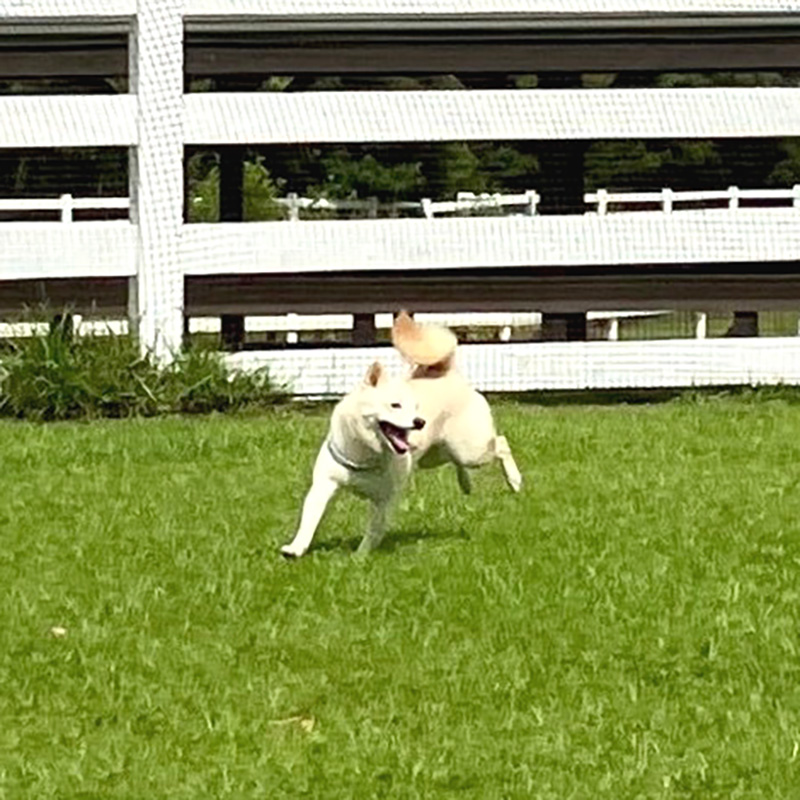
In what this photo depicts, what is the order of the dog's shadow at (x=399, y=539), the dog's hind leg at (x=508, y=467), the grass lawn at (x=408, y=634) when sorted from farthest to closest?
the dog's hind leg at (x=508, y=467)
the dog's shadow at (x=399, y=539)
the grass lawn at (x=408, y=634)

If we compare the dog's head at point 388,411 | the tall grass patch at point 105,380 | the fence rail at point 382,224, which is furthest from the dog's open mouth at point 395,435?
the fence rail at point 382,224

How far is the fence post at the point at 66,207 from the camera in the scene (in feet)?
42.1

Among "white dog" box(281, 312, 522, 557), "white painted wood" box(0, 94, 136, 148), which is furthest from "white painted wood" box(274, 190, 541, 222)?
"white dog" box(281, 312, 522, 557)

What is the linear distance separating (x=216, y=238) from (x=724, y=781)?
23.7 ft

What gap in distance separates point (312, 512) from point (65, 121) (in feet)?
15.8

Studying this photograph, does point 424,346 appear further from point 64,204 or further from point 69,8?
point 64,204

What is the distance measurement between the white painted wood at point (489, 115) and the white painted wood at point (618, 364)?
1.08m

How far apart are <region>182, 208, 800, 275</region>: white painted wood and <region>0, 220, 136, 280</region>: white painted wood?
33 centimetres

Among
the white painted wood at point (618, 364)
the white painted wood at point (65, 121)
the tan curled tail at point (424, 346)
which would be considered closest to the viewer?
the tan curled tail at point (424, 346)

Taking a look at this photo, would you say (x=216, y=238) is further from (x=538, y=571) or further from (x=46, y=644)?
(x=46, y=644)

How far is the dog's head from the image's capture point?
6.73 meters

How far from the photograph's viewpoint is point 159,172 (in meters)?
11.5

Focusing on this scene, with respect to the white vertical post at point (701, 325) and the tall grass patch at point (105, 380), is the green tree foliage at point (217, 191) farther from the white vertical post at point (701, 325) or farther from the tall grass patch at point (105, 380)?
the white vertical post at point (701, 325)

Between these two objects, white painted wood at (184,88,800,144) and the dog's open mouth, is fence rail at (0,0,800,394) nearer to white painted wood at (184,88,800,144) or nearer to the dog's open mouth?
white painted wood at (184,88,800,144)
